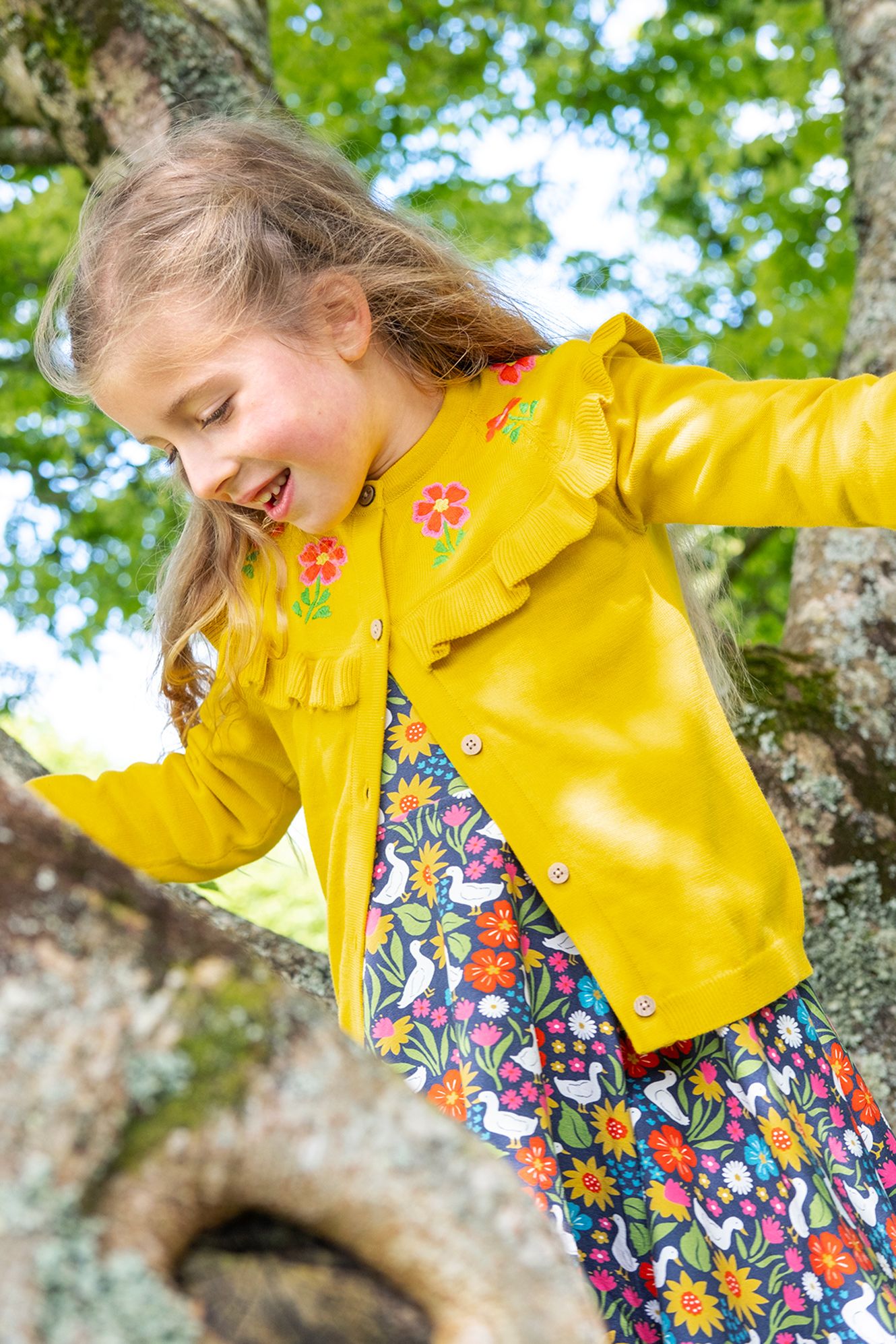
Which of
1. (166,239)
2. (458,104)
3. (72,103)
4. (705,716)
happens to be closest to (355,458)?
(166,239)

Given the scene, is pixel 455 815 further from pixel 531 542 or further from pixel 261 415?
pixel 261 415

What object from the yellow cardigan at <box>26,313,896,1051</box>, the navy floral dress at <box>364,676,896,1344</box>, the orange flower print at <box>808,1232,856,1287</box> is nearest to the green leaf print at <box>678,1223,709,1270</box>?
the navy floral dress at <box>364,676,896,1344</box>

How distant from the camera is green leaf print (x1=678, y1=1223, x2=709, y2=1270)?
1.44m

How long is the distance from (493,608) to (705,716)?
338 millimetres

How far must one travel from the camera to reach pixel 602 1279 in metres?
1.47

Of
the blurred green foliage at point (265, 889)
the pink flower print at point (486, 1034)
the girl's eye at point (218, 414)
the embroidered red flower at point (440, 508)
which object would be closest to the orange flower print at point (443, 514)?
the embroidered red flower at point (440, 508)

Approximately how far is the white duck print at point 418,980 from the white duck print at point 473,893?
95 mm

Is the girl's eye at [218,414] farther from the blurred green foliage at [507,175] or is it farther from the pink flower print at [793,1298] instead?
the blurred green foliage at [507,175]

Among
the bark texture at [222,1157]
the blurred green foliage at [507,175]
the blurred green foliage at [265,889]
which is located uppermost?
the bark texture at [222,1157]

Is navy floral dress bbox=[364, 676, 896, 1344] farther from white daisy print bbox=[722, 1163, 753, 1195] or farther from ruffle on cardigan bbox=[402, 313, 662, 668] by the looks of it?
ruffle on cardigan bbox=[402, 313, 662, 668]

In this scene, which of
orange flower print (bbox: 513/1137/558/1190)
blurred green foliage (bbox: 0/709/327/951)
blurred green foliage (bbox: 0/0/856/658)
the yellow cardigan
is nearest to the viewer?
orange flower print (bbox: 513/1137/558/1190)

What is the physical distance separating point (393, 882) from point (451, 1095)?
0.30 m

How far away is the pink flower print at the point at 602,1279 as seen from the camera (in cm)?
146

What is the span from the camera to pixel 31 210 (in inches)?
225
